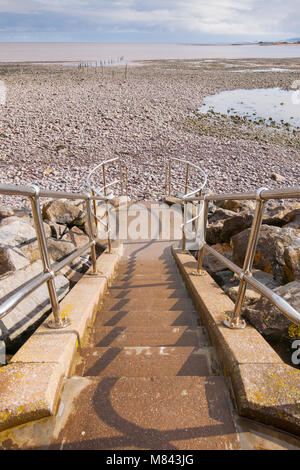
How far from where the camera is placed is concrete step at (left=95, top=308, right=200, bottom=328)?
2.23 meters

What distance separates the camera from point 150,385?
4.59ft

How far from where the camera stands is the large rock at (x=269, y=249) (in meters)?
3.19

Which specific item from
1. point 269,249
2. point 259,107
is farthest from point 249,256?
point 259,107

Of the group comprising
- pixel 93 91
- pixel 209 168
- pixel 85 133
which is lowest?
pixel 209 168

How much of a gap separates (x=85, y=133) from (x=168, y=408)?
1478cm

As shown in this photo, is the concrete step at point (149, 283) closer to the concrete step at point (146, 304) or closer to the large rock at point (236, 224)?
the concrete step at point (146, 304)

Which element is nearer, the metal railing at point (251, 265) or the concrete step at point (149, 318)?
the metal railing at point (251, 265)

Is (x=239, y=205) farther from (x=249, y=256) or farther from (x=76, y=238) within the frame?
(x=249, y=256)

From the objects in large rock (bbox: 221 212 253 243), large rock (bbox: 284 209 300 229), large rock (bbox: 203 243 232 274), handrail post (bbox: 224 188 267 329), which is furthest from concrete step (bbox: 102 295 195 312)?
large rock (bbox: 284 209 300 229)

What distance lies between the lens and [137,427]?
1.20m

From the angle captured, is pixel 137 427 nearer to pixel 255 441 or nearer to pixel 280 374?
pixel 255 441

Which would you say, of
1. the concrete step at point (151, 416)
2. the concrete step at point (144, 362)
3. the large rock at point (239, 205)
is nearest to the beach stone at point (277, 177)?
the large rock at point (239, 205)

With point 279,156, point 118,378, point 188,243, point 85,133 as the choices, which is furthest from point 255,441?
point 85,133
